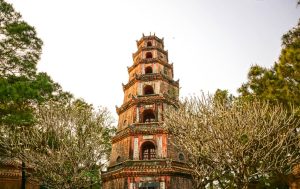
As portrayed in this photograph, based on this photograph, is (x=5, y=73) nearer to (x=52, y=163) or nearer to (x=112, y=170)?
(x=52, y=163)

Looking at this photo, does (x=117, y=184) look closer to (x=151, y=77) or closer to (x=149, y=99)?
(x=149, y=99)

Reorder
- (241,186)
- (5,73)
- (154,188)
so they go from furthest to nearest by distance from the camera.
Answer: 1. (154,188)
2. (5,73)
3. (241,186)

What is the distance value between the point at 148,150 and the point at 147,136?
1202 millimetres

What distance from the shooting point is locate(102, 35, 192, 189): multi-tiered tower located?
60.5 feet

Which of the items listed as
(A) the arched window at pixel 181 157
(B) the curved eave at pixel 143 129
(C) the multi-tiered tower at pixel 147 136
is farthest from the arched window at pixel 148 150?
(A) the arched window at pixel 181 157

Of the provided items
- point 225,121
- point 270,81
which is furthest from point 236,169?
point 270,81

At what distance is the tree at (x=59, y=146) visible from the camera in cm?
1400

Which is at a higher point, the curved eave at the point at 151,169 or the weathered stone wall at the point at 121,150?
the weathered stone wall at the point at 121,150

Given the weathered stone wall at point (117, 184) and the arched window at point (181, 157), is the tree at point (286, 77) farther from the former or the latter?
the weathered stone wall at point (117, 184)

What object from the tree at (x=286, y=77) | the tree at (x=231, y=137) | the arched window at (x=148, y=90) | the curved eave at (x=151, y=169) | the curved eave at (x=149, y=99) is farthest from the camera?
the arched window at (x=148, y=90)

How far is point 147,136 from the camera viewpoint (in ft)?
65.3

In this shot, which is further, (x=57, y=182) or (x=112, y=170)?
(x=112, y=170)

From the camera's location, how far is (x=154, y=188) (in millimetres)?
18281

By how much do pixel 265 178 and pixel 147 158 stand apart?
7.89 meters
